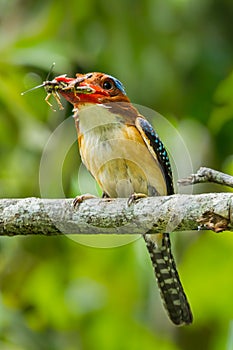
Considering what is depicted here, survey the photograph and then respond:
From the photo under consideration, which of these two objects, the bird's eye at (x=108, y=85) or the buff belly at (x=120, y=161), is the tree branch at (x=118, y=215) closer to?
the bird's eye at (x=108, y=85)

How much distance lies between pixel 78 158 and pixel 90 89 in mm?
1913

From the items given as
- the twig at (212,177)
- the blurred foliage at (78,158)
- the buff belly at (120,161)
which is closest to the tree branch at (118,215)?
the twig at (212,177)

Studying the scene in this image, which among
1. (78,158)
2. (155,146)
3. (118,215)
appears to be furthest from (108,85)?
(78,158)

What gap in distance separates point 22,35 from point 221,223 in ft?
8.94

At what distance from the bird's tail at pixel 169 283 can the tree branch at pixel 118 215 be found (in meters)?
1.23

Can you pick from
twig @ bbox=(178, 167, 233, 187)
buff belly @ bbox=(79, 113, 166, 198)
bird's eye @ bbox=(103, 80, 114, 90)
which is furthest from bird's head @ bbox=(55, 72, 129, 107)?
twig @ bbox=(178, 167, 233, 187)

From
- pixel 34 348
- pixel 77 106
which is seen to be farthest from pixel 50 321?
pixel 77 106

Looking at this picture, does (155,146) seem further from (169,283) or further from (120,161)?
(169,283)

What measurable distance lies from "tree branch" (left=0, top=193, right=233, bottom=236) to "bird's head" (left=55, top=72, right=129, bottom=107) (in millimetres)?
487

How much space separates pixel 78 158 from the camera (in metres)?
5.56

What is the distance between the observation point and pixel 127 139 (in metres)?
4.14

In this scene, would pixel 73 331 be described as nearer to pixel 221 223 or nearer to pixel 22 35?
pixel 22 35

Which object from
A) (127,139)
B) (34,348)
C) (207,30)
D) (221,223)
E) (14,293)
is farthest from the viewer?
(207,30)

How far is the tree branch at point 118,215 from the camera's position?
3.00 metres
